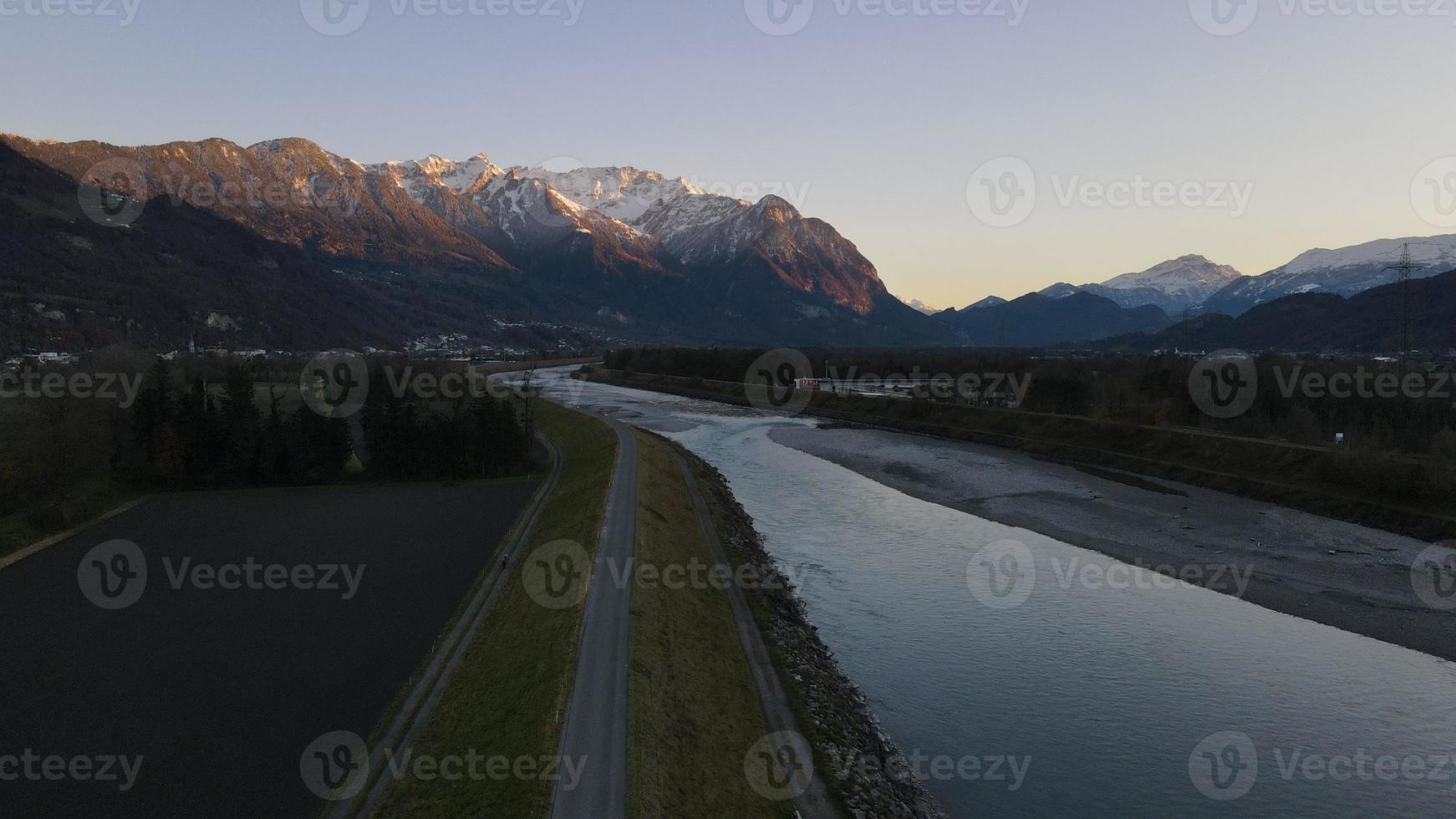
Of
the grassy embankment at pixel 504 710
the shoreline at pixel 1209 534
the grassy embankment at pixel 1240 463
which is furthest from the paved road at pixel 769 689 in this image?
the grassy embankment at pixel 1240 463

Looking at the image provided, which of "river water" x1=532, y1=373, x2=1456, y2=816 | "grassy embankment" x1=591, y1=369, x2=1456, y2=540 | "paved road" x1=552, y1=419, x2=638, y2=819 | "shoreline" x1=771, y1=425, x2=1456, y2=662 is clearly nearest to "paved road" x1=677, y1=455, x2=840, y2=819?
"river water" x1=532, y1=373, x2=1456, y2=816

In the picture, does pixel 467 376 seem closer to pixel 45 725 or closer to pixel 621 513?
pixel 621 513

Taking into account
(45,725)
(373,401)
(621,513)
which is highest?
(373,401)

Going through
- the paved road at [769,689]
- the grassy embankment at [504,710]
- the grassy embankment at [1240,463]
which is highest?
the grassy embankment at [1240,463]

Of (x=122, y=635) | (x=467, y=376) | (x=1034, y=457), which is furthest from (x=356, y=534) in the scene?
(x=1034, y=457)

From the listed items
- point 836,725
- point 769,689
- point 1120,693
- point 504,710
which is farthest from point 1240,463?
point 504,710

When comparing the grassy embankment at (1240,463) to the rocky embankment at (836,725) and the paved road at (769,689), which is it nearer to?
the rocky embankment at (836,725)
